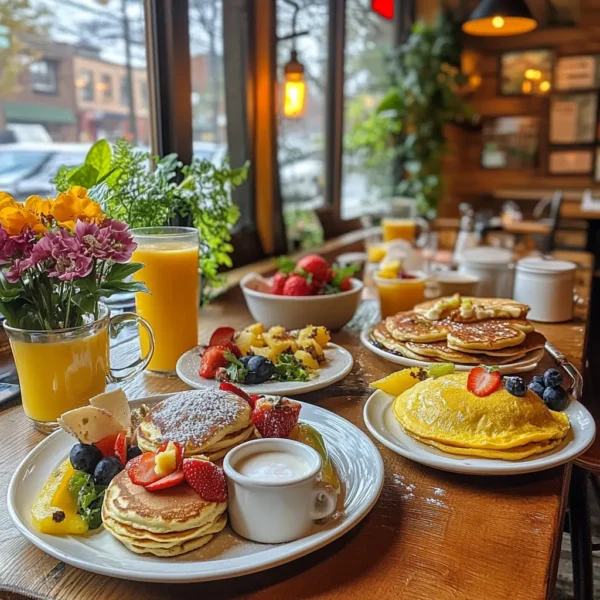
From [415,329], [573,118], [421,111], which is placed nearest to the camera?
[415,329]

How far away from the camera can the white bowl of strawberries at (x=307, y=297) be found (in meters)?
1.52

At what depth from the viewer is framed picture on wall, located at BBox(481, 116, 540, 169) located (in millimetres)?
6844

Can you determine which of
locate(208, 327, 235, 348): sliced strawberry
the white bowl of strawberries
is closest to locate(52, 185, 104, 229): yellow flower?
locate(208, 327, 235, 348): sliced strawberry

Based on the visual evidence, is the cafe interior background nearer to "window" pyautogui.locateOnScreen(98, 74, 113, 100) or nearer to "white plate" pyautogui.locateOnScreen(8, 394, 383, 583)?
"window" pyautogui.locateOnScreen(98, 74, 113, 100)

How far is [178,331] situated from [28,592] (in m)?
0.73

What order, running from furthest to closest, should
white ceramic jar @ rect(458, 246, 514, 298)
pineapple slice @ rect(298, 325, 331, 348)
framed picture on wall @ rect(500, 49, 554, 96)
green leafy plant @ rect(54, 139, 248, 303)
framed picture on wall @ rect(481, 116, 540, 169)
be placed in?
1. framed picture on wall @ rect(481, 116, 540, 169)
2. framed picture on wall @ rect(500, 49, 554, 96)
3. white ceramic jar @ rect(458, 246, 514, 298)
4. pineapple slice @ rect(298, 325, 331, 348)
5. green leafy plant @ rect(54, 139, 248, 303)

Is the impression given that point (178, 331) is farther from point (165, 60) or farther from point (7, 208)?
point (165, 60)

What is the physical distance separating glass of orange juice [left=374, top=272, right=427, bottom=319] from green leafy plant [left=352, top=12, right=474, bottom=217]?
3.03m

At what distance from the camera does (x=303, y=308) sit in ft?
4.99

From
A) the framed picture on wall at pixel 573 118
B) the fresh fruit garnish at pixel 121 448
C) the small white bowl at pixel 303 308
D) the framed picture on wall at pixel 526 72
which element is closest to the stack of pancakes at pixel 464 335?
the small white bowl at pixel 303 308

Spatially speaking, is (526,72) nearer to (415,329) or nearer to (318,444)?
(415,329)

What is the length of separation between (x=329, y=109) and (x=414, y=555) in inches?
136

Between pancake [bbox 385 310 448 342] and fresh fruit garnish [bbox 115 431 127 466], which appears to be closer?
fresh fruit garnish [bbox 115 431 127 466]

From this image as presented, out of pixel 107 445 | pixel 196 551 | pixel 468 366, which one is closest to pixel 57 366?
pixel 107 445
